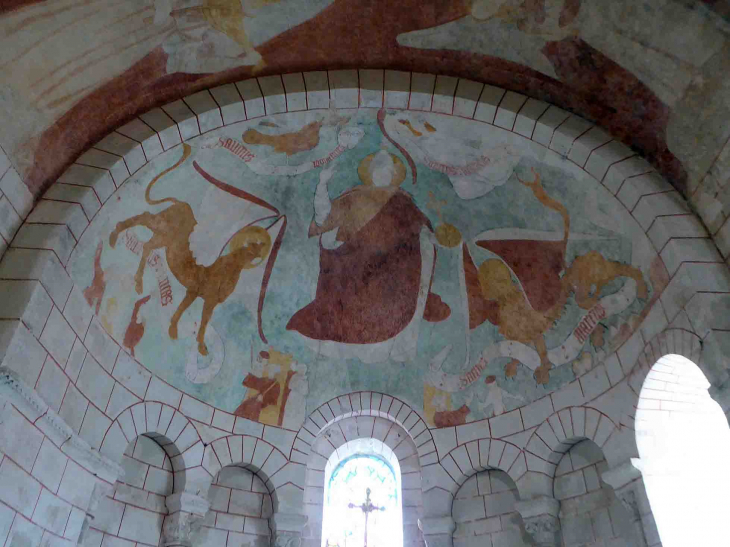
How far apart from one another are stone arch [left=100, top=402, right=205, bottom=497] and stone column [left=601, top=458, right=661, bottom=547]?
4138 millimetres

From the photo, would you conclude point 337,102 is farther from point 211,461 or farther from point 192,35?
point 211,461

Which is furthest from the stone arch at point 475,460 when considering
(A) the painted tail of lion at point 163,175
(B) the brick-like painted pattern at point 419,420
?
(A) the painted tail of lion at point 163,175

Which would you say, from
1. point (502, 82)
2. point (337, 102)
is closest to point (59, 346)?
point (337, 102)

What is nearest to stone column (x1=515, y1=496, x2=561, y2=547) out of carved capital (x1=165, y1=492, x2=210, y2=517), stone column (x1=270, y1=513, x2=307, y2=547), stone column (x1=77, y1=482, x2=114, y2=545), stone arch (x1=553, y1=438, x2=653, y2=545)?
stone arch (x1=553, y1=438, x2=653, y2=545)

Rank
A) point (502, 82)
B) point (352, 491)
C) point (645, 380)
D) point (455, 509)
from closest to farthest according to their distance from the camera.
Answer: point (645, 380) → point (502, 82) → point (455, 509) → point (352, 491)

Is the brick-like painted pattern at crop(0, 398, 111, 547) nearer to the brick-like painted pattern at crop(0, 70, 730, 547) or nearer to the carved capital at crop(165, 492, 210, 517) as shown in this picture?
the brick-like painted pattern at crop(0, 70, 730, 547)

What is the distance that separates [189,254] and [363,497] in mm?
3609

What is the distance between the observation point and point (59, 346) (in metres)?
5.20

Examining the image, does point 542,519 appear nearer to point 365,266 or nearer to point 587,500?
point 587,500

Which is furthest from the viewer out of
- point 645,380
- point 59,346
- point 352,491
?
point 352,491

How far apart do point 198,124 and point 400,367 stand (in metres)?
3.77

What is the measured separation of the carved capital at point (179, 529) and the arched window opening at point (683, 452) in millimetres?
4461

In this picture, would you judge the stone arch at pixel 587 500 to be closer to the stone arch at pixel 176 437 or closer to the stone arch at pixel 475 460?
the stone arch at pixel 475 460

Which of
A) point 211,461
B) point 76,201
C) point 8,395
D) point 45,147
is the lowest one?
point 8,395
